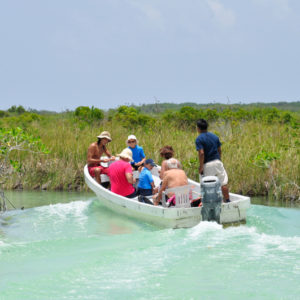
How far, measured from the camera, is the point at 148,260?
7832 millimetres

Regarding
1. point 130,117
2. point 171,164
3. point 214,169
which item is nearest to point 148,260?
point 171,164

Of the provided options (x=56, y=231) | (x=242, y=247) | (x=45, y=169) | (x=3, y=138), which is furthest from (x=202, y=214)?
(x=45, y=169)

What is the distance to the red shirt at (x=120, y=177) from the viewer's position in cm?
1105

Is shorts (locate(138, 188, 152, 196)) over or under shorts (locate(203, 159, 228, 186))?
under

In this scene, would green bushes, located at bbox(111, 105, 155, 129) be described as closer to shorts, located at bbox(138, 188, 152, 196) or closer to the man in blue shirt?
shorts, located at bbox(138, 188, 152, 196)

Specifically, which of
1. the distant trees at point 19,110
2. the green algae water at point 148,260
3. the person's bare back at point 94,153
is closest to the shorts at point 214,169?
the green algae water at point 148,260

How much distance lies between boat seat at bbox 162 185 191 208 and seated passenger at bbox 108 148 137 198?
153 cm

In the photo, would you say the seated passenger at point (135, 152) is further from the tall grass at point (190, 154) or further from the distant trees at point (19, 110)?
the distant trees at point (19, 110)

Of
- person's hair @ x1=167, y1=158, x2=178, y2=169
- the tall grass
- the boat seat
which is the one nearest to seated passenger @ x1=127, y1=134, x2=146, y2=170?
the tall grass

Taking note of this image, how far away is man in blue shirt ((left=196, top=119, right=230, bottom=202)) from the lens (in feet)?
32.6

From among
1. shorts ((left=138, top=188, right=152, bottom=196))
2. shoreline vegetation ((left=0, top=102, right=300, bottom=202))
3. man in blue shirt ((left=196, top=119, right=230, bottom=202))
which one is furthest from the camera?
shoreline vegetation ((left=0, top=102, right=300, bottom=202))

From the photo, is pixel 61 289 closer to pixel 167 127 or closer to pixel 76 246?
pixel 76 246

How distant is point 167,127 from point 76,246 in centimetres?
964

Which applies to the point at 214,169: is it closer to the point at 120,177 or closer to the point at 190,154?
the point at 120,177
